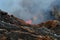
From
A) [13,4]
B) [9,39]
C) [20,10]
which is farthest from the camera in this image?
[20,10]

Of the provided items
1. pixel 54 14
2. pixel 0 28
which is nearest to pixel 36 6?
pixel 54 14

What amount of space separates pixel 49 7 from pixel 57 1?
4716 mm

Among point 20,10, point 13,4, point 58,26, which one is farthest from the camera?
point 20,10

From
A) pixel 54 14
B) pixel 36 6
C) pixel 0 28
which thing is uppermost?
pixel 36 6

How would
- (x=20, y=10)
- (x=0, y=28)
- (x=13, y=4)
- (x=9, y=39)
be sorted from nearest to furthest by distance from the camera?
1. (x=9, y=39)
2. (x=0, y=28)
3. (x=13, y=4)
4. (x=20, y=10)

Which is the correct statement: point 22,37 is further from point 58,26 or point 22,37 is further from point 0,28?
point 58,26

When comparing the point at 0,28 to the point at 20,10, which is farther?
the point at 20,10

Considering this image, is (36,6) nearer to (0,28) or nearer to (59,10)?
(59,10)

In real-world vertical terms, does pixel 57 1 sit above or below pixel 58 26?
above

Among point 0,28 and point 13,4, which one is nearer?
point 0,28

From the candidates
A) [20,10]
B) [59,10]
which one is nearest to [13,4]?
[20,10]

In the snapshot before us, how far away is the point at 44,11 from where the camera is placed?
290 feet

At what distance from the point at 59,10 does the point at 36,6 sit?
1074 centimetres

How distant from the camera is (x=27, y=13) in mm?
88250
